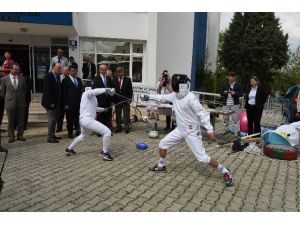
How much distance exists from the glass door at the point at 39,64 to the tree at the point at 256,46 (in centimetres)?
2074

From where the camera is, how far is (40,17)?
458 inches

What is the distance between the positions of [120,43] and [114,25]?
1.02m

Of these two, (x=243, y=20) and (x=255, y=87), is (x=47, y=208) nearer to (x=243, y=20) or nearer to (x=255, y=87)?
(x=255, y=87)

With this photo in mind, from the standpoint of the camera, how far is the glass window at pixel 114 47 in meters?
15.8

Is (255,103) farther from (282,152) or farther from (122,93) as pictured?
(122,93)

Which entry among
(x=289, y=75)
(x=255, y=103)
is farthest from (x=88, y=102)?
(x=289, y=75)

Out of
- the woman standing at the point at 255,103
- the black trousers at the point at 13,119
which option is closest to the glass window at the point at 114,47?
the black trousers at the point at 13,119

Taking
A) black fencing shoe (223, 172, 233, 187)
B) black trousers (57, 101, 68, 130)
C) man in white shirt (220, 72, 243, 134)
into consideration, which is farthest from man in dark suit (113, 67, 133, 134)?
black fencing shoe (223, 172, 233, 187)

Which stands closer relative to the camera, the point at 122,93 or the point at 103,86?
the point at 103,86

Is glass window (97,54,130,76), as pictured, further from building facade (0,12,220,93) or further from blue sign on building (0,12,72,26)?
blue sign on building (0,12,72,26)

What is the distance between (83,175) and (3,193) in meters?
1.38

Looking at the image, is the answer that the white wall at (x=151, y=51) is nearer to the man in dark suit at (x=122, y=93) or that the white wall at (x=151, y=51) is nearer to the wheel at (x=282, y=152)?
the man in dark suit at (x=122, y=93)

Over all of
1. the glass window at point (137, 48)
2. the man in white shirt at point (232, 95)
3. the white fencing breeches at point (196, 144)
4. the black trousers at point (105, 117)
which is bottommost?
the black trousers at point (105, 117)

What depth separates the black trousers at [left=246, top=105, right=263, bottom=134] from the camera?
27.6 feet
